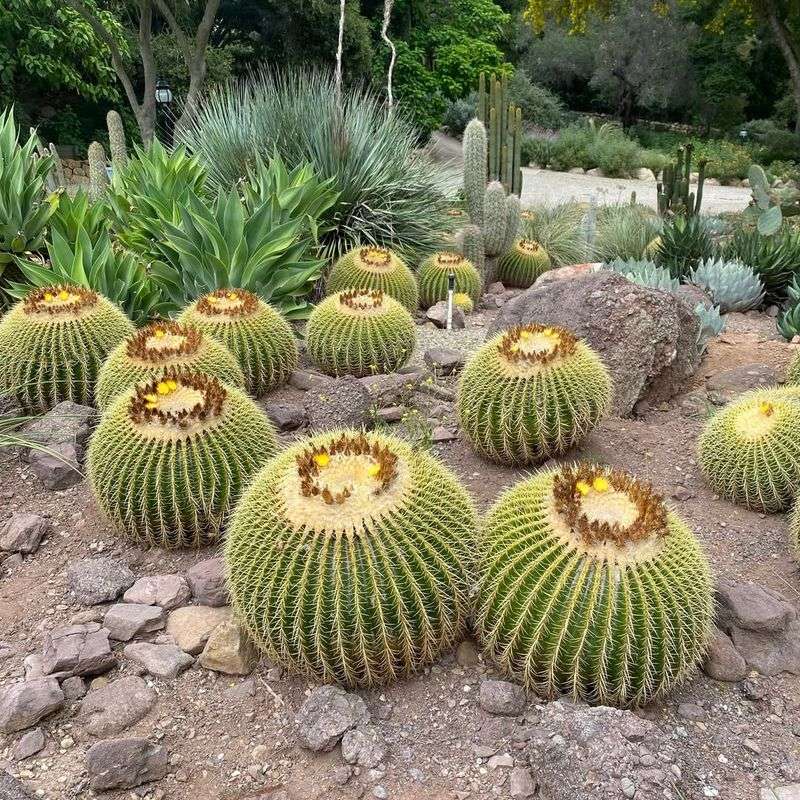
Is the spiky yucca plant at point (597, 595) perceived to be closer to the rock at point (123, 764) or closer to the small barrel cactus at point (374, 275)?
the rock at point (123, 764)

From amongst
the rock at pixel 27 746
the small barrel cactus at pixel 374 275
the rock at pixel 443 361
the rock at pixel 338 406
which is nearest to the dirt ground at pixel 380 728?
the rock at pixel 27 746

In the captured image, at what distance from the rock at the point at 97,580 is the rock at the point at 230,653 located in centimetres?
61

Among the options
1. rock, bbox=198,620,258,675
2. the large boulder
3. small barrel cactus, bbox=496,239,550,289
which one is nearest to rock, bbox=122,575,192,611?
rock, bbox=198,620,258,675

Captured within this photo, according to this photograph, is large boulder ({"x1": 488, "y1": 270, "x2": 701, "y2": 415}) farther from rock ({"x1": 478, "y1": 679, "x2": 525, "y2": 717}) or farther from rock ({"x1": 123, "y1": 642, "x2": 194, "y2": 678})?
rock ({"x1": 123, "y1": 642, "x2": 194, "y2": 678})

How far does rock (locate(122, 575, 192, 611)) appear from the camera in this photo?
9.88 ft

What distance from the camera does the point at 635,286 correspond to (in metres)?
4.91

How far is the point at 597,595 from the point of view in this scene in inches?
→ 88.4

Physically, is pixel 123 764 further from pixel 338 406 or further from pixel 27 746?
pixel 338 406

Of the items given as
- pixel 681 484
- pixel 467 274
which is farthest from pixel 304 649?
pixel 467 274

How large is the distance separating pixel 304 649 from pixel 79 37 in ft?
61.7

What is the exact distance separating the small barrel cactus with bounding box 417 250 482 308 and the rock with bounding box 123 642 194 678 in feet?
18.7

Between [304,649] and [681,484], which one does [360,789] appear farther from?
[681,484]

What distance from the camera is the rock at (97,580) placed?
121 inches

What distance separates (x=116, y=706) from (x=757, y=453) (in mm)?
3020
